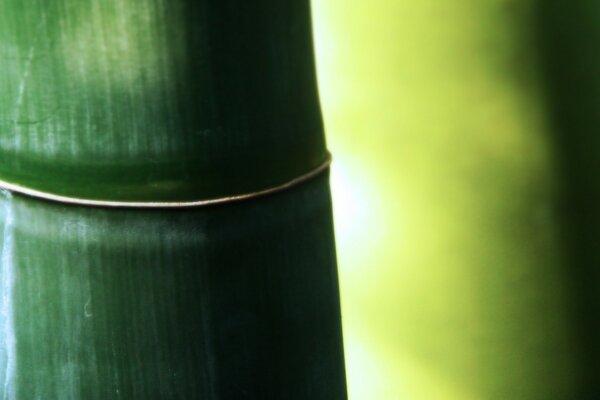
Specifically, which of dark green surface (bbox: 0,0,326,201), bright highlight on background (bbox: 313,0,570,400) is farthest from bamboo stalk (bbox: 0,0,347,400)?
bright highlight on background (bbox: 313,0,570,400)

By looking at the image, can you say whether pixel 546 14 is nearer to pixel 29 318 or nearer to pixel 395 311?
pixel 395 311

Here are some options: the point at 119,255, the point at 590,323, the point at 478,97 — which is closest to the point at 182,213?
the point at 119,255

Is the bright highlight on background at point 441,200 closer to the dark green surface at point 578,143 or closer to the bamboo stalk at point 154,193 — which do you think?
the dark green surface at point 578,143

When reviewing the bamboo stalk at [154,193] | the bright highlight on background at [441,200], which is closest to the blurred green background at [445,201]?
the bright highlight on background at [441,200]

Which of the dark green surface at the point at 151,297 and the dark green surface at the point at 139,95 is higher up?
the dark green surface at the point at 139,95

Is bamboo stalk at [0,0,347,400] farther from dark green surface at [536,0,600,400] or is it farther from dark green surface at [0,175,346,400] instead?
dark green surface at [536,0,600,400]

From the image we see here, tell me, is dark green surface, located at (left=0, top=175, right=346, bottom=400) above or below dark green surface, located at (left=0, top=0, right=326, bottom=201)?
below

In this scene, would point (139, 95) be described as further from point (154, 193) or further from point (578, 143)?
point (578, 143)
